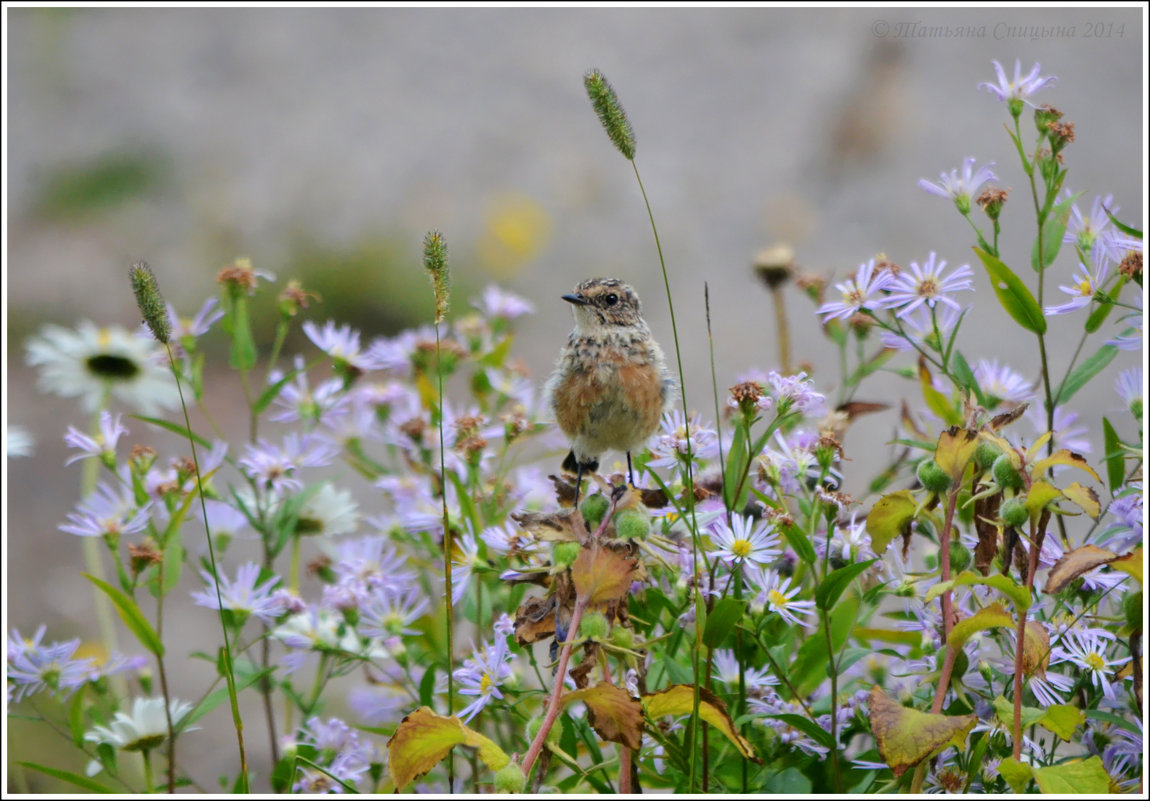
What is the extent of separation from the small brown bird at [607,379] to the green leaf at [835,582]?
394mm

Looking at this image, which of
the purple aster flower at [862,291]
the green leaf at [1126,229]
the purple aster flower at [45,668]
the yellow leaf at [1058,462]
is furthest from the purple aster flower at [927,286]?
the purple aster flower at [45,668]

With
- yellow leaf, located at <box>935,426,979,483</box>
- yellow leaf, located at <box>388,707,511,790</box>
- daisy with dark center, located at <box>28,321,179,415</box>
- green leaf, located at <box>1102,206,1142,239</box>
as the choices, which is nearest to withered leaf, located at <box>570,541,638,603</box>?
yellow leaf, located at <box>388,707,511,790</box>

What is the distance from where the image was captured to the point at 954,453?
2.34 feet

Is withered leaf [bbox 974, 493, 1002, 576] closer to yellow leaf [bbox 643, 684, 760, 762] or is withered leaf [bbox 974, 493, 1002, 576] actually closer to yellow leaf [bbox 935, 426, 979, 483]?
yellow leaf [bbox 935, 426, 979, 483]

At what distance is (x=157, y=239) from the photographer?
132 inches

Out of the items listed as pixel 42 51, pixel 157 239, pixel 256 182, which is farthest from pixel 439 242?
pixel 42 51

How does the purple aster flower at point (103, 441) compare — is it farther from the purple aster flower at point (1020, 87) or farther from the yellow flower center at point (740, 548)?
the purple aster flower at point (1020, 87)

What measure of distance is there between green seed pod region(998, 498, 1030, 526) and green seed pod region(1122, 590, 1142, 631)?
0.33ft

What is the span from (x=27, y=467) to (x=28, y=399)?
A: 0.79ft

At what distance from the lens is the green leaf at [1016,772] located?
677mm

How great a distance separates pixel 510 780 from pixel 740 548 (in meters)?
0.29

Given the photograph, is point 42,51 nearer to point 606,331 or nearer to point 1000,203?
point 606,331

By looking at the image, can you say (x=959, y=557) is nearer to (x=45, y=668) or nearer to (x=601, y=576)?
(x=601, y=576)

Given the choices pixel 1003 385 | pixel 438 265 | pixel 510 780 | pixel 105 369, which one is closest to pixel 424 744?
pixel 510 780
